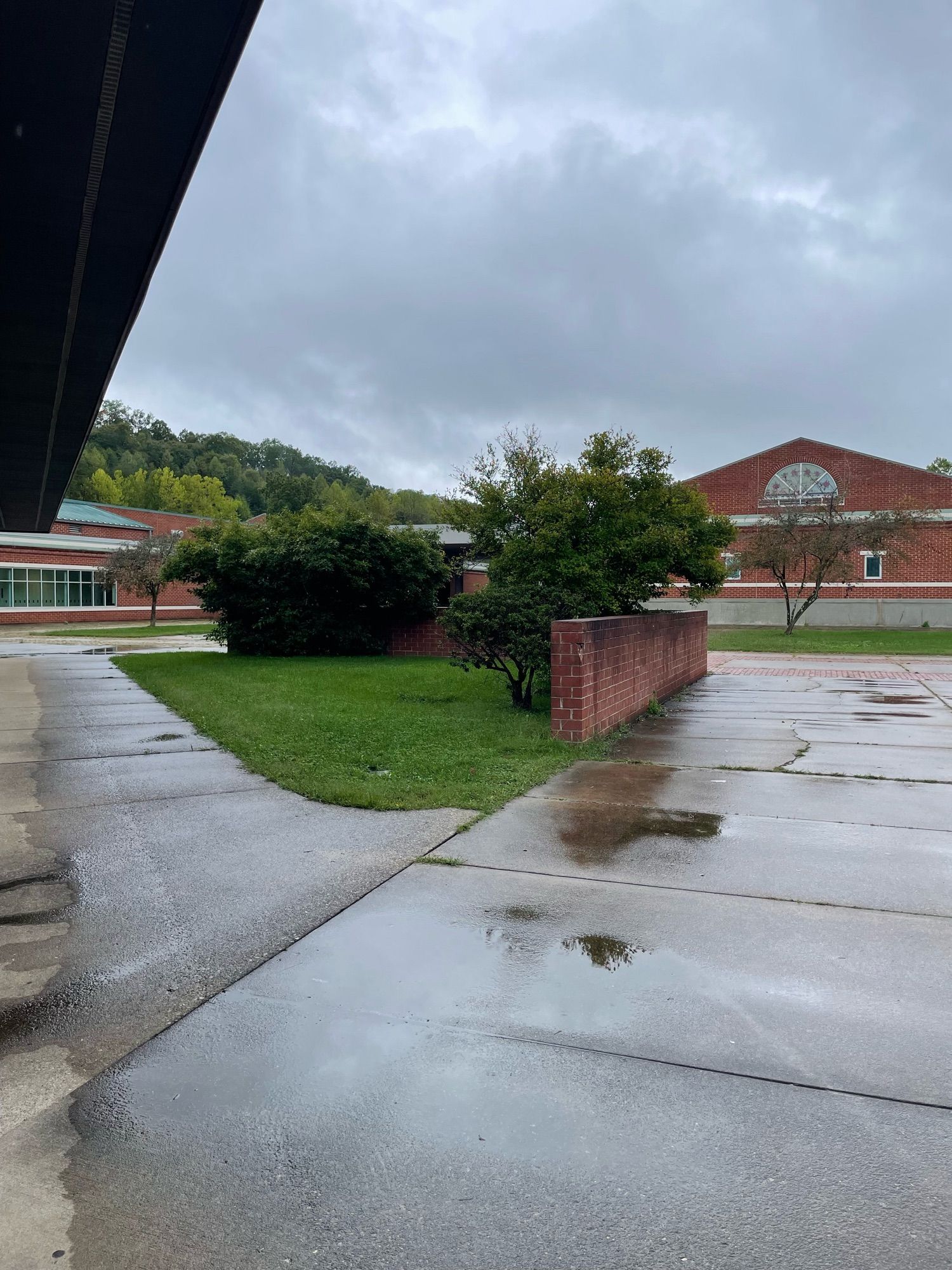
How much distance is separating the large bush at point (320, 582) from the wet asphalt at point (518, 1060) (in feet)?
48.9

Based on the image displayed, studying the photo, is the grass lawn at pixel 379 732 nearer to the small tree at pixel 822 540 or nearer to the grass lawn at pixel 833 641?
the grass lawn at pixel 833 641

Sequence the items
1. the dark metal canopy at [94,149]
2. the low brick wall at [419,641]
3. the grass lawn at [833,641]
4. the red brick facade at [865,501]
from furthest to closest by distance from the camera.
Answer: the red brick facade at [865,501] → the grass lawn at [833,641] → the low brick wall at [419,641] → the dark metal canopy at [94,149]

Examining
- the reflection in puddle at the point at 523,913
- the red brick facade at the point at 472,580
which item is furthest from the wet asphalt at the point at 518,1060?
the red brick facade at the point at 472,580

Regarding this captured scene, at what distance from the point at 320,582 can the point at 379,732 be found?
38.3 feet

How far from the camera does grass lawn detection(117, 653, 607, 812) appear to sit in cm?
730

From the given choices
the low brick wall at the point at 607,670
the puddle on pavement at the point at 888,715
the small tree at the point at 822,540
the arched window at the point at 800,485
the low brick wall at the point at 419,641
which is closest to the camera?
the low brick wall at the point at 607,670

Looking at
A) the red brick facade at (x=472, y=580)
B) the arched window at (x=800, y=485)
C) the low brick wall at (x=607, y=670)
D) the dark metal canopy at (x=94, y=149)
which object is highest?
the arched window at (x=800, y=485)

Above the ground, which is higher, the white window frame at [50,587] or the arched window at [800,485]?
the arched window at [800,485]

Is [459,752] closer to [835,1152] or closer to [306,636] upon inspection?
[835,1152]

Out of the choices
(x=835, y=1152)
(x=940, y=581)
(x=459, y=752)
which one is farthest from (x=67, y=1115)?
(x=940, y=581)

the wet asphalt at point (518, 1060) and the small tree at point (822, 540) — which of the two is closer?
the wet asphalt at point (518, 1060)

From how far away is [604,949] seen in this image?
414 cm

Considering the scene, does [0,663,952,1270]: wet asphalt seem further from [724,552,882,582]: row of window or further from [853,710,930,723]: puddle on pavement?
[724,552,882,582]: row of window

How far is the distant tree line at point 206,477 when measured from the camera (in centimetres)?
8825
